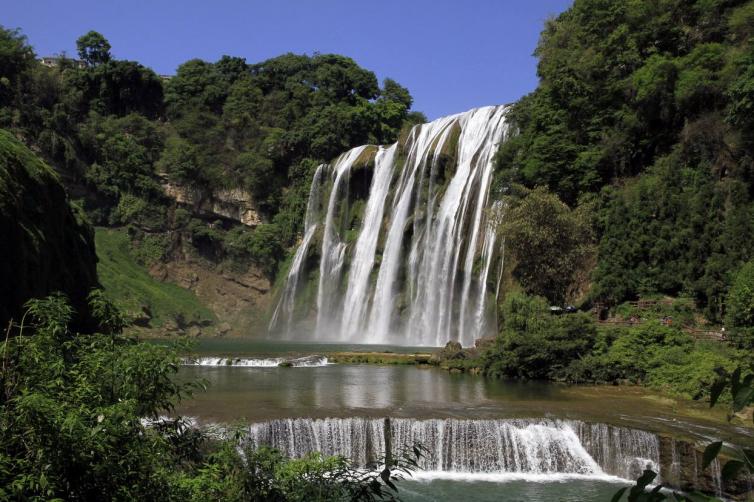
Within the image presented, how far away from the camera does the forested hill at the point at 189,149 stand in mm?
59469

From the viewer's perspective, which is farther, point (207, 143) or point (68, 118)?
point (207, 143)

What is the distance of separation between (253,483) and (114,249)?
186ft

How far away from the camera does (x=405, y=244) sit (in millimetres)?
45562

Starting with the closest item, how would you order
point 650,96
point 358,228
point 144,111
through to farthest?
point 650,96
point 358,228
point 144,111

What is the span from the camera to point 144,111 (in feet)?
229

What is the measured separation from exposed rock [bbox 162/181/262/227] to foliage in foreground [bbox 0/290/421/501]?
184 ft

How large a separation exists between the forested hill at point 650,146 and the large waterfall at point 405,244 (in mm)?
4209

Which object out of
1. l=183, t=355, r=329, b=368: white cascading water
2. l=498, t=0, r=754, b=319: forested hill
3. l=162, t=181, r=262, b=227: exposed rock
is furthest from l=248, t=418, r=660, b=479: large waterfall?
l=162, t=181, r=262, b=227: exposed rock

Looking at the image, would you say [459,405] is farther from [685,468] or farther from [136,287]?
[136,287]

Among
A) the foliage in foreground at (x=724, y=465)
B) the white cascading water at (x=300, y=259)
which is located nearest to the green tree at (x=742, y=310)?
the foliage in foreground at (x=724, y=465)

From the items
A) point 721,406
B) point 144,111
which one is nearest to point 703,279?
point 721,406

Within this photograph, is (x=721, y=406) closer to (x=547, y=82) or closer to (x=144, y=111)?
(x=547, y=82)

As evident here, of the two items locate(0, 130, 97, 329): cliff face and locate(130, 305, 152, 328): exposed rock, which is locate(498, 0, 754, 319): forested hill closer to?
locate(0, 130, 97, 329): cliff face

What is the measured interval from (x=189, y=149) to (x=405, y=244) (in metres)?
26.8
